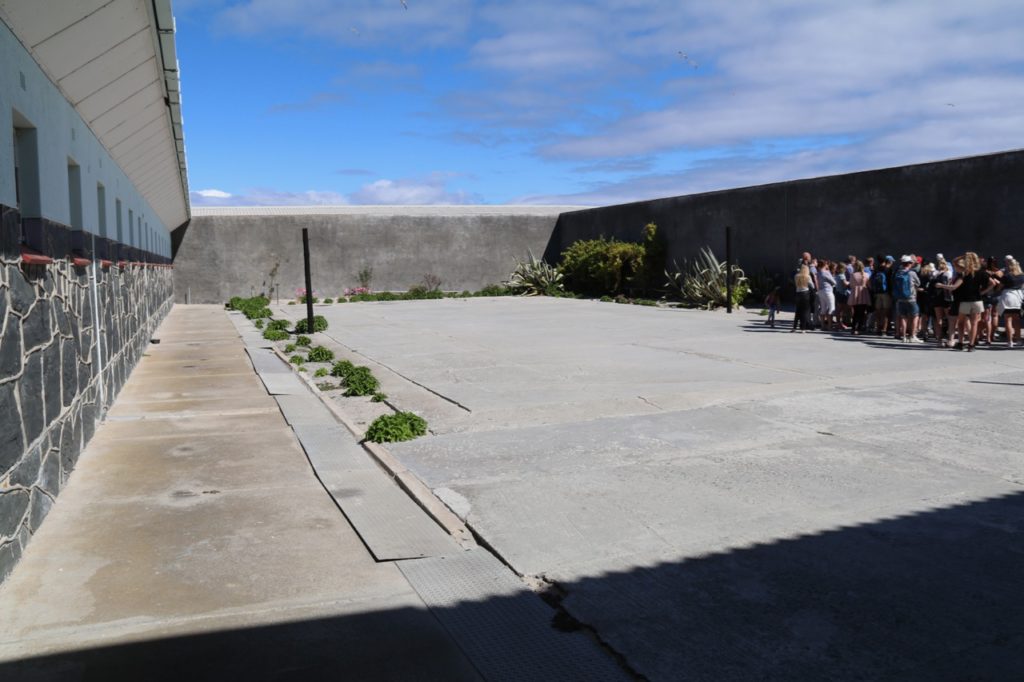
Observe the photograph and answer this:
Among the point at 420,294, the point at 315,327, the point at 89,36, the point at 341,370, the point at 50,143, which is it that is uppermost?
the point at 89,36

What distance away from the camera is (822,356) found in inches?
509

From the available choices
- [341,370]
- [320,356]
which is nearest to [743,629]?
[341,370]

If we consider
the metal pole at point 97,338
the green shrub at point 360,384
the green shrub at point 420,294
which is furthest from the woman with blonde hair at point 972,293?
the green shrub at point 420,294

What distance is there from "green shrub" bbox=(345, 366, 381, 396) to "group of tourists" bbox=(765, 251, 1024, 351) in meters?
8.99

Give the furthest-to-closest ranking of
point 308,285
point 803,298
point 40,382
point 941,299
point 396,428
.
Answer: point 308,285, point 803,298, point 941,299, point 396,428, point 40,382

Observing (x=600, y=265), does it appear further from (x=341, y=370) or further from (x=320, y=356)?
(x=341, y=370)

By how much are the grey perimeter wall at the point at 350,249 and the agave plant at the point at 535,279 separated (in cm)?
124

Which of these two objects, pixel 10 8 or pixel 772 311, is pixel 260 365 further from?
pixel 772 311

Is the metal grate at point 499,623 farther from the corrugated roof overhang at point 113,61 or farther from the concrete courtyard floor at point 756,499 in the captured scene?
the corrugated roof overhang at point 113,61

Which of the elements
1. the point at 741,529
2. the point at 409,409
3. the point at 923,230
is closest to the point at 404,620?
the point at 741,529

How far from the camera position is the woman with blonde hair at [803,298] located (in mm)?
16750

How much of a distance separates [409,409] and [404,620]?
5.30m

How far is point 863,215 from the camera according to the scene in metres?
19.7

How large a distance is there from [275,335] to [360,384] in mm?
8176
